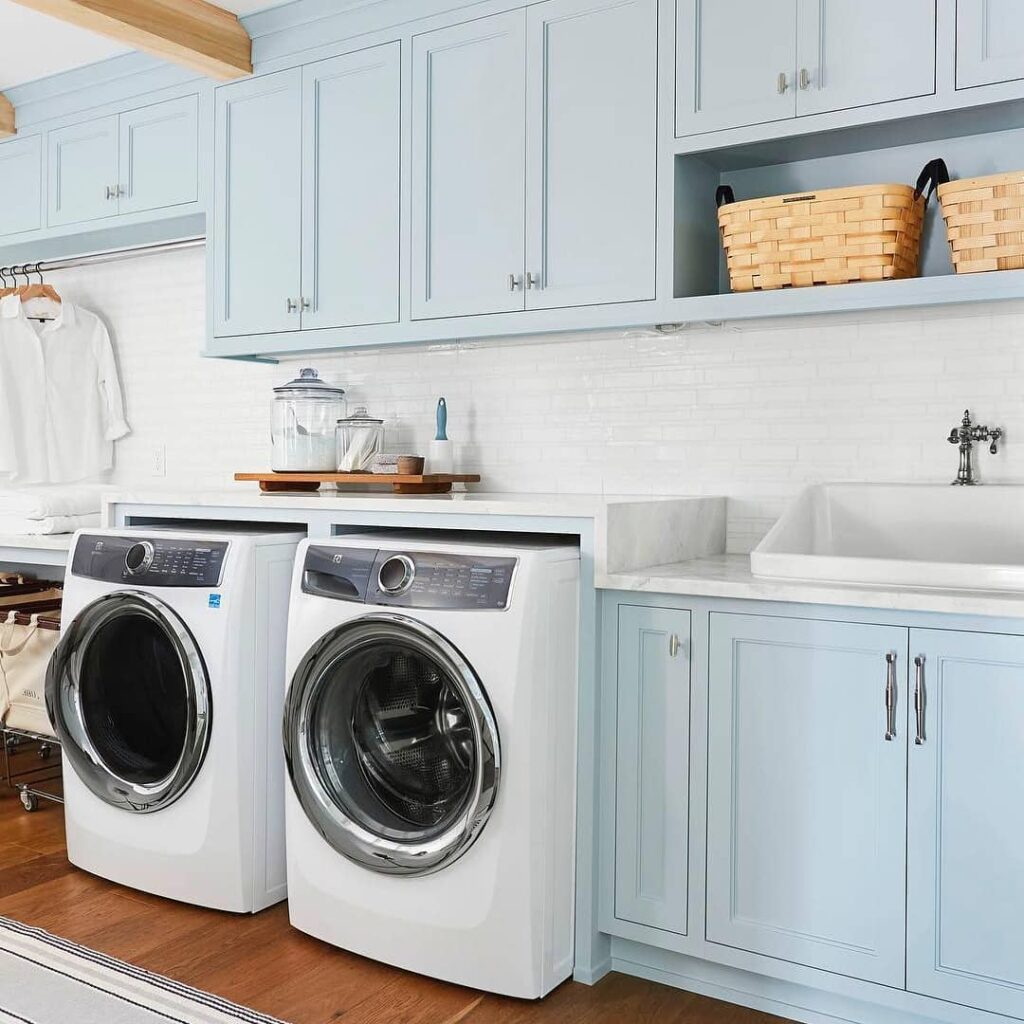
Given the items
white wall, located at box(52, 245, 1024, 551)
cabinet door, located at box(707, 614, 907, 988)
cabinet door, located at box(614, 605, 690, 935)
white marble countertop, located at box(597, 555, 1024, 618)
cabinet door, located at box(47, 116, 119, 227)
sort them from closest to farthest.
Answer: white marble countertop, located at box(597, 555, 1024, 618)
cabinet door, located at box(707, 614, 907, 988)
cabinet door, located at box(614, 605, 690, 935)
white wall, located at box(52, 245, 1024, 551)
cabinet door, located at box(47, 116, 119, 227)

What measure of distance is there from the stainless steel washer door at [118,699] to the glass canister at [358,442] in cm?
77

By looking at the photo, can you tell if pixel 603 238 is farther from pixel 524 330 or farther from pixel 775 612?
pixel 775 612

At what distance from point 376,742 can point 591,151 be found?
154 cm

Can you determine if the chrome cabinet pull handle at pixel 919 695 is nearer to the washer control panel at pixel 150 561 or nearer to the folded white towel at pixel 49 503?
the washer control panel at pixel 150 561

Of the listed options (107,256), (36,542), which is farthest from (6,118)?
(36,542)

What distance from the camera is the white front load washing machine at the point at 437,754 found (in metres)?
2.17

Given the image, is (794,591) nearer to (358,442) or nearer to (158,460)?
(358,442)

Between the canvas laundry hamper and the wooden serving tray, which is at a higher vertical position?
the wooden serving tray

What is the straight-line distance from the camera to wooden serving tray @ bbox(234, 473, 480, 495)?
2996 mm

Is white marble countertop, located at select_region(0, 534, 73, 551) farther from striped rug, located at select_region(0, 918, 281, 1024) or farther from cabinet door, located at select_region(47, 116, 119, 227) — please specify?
striped rug, located at select_region(0, 918, 281, 1024)

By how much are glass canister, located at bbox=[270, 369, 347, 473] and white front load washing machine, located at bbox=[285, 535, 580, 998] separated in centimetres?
83

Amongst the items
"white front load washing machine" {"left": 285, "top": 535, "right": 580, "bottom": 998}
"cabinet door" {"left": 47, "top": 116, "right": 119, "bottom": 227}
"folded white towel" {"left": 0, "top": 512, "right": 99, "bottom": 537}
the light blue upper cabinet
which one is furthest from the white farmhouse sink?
"cabinet door" {"left": 47, "top": 116, "right": 119, "bottom": 227}

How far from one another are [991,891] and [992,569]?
584 millimetres

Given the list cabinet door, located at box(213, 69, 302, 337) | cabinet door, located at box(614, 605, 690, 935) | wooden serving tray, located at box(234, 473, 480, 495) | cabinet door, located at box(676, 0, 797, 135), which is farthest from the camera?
cabinet door, located at box(213, 69, 302, 337)
